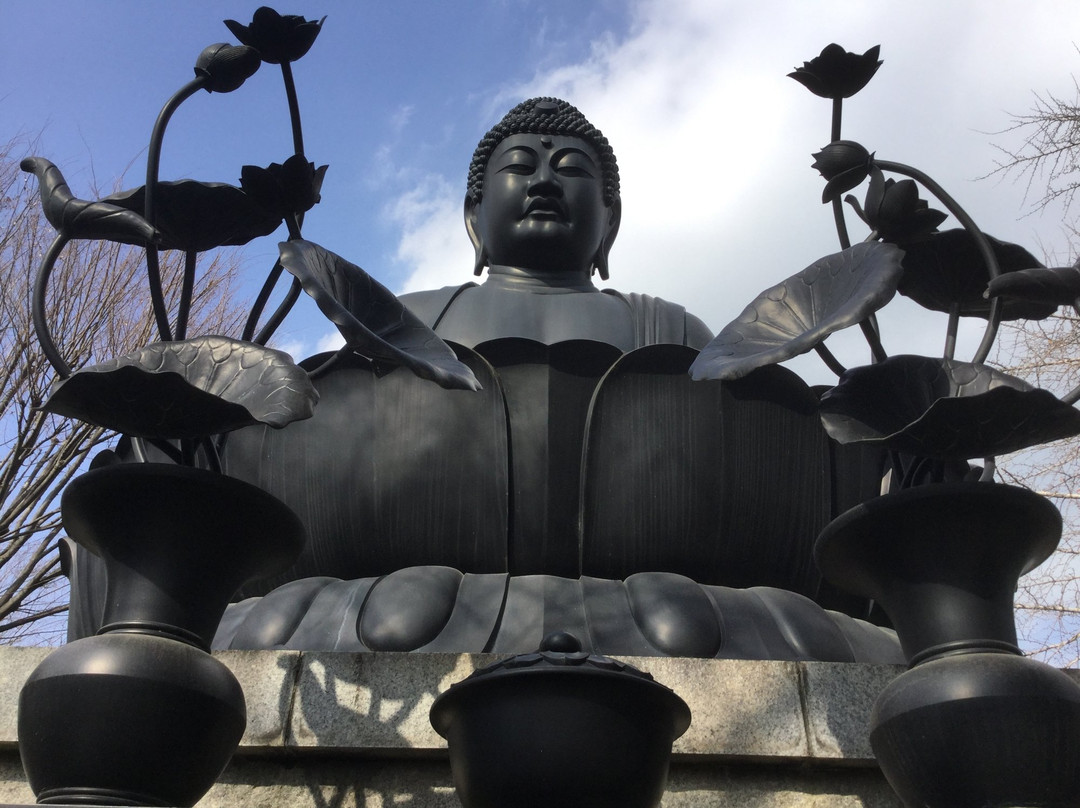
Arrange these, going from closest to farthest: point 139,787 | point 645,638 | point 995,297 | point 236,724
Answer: point 139,787 → point 236,724 → point 995,297 → point 645,638

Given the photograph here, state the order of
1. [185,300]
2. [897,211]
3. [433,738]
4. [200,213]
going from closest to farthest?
[433,738] < [897,211] < [185,300] < [200,213]

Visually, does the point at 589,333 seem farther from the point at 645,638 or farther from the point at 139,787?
the point at 139,787

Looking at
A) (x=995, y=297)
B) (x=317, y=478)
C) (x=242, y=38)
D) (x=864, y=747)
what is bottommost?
(x=864, y=747)

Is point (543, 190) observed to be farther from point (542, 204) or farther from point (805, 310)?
point (805, 310)

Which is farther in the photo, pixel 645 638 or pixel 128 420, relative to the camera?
pixel 645 638

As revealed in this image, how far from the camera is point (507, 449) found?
445 centimetres

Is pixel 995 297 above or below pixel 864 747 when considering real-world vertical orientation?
above

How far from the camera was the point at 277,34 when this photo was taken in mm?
3574

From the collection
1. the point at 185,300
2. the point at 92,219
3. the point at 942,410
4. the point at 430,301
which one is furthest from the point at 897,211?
the point at 430,301

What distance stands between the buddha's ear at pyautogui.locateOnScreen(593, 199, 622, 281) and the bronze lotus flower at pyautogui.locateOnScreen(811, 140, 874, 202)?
10.8 ft

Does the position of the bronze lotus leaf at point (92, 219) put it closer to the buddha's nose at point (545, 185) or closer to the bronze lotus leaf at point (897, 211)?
the bronze lotus leaf at point (897, 211)

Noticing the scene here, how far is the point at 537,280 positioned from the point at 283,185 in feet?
9.60

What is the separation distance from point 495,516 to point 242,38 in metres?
1.83

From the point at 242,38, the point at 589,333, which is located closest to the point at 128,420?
the point at 242,38
